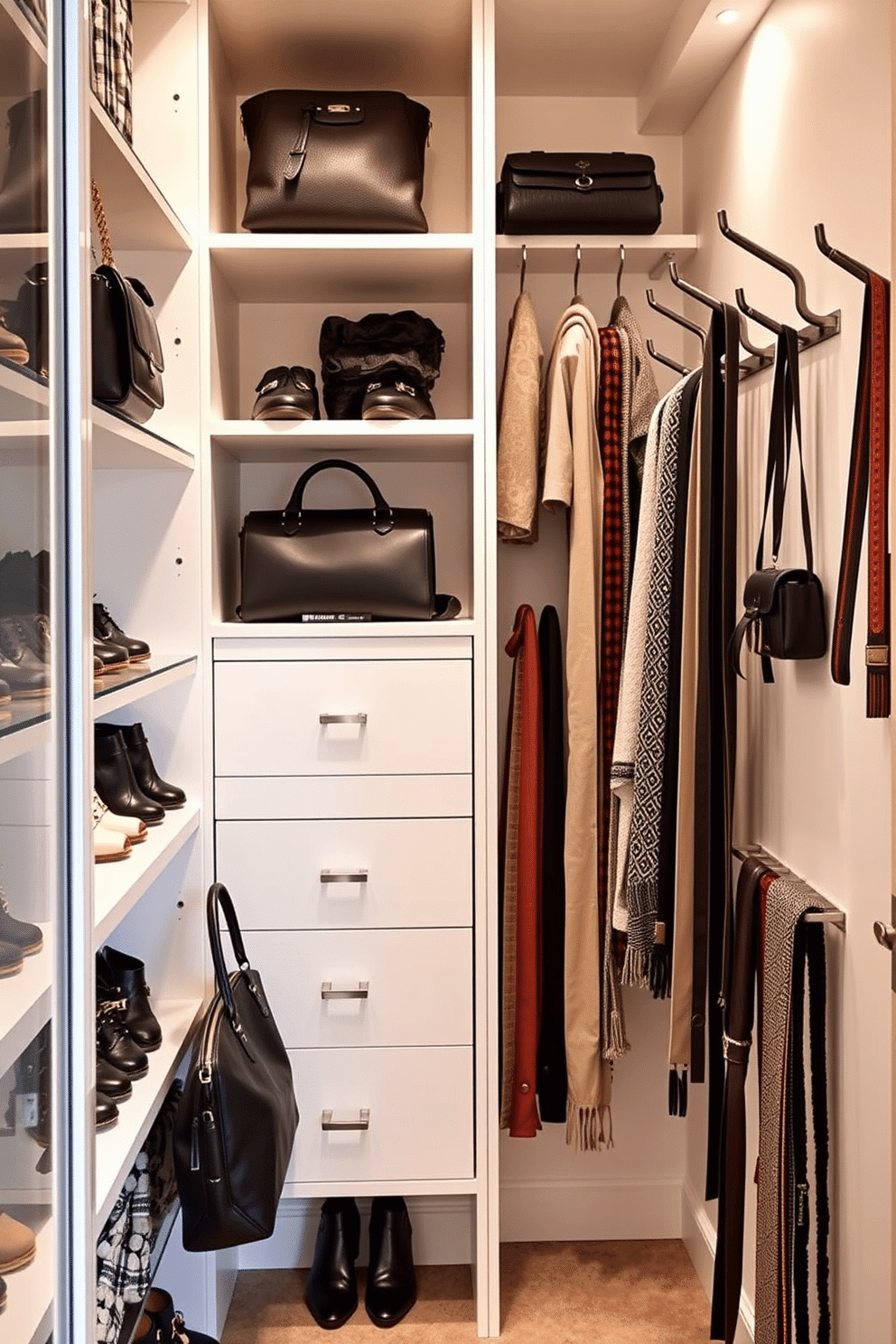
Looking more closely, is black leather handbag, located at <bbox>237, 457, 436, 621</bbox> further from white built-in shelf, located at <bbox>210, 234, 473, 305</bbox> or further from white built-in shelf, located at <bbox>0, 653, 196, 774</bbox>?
white built-in shelf, located at <bbox>210, 234, 473, 305</bbox>

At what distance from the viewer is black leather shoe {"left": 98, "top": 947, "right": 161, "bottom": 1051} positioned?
186cm

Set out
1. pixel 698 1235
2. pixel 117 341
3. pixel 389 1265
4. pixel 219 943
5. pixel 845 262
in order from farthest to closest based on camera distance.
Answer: pixel 698 1235
pixel 389 1265
pixel 219 943
pixel 117 341
pixel 845 262

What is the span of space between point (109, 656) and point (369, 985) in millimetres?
811

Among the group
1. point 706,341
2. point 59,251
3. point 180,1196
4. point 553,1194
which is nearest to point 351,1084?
point 180,1196

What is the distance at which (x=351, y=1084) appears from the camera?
213 centimetres

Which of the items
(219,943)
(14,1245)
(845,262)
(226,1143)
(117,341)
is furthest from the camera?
(219,943)

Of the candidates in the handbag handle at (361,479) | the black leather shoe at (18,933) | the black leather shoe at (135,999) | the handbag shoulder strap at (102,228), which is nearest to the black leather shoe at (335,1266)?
the black leather shoe at (135,999)

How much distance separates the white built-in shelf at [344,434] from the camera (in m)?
2.09

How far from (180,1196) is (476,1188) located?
592 mm

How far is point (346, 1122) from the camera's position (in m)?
2.12

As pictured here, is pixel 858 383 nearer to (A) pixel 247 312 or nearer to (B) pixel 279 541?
(B) pixel 279 541

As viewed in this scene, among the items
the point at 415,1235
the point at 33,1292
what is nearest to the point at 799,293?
the point at 33,1292

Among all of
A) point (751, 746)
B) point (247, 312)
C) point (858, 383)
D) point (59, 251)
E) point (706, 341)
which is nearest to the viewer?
point (59, 251)

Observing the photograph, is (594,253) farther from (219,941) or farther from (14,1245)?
(14,1245)
